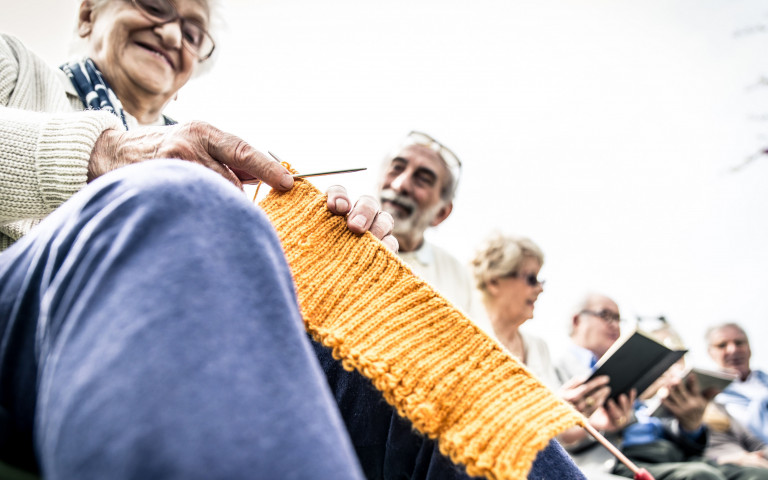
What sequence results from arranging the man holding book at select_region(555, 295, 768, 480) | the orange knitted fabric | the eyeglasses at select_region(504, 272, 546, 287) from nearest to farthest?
the orange knitted fabric → the man holding book at select_region(555, 295, 768, 480) → the eyeglasses at select_region(504, 272, 546, 287)

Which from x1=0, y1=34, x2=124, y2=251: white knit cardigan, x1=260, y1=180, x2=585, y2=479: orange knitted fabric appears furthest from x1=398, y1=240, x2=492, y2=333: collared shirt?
x1=0, y1=34, x2=124, y2=251: white knit cardigan

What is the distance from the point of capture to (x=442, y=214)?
115 inches

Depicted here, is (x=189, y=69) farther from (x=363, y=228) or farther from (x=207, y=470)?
(x=207, y=470)

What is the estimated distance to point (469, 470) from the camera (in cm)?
52

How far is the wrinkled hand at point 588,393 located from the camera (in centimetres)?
195

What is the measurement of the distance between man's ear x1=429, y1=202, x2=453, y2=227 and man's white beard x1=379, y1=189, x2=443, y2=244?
0.21 metres

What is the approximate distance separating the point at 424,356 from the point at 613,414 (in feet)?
6.18

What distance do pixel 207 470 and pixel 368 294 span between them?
43cm

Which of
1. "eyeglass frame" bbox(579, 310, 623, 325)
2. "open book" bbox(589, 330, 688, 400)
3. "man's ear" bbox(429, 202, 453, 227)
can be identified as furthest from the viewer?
"eyeglass frame" bbox(579, 310, 623, 325)

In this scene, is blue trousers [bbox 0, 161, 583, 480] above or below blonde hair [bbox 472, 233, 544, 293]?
above

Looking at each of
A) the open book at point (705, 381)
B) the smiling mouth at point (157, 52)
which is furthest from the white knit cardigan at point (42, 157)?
the open book at point (705, 381)

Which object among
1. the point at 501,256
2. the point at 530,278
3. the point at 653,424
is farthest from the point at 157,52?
the point at 653,424

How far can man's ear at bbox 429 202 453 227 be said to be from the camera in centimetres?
285

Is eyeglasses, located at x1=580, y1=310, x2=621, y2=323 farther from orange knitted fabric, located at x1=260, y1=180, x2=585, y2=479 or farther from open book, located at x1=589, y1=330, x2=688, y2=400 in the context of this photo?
orange knitted fabric, located at x1=260, y1=180, x2=585, y2=479
